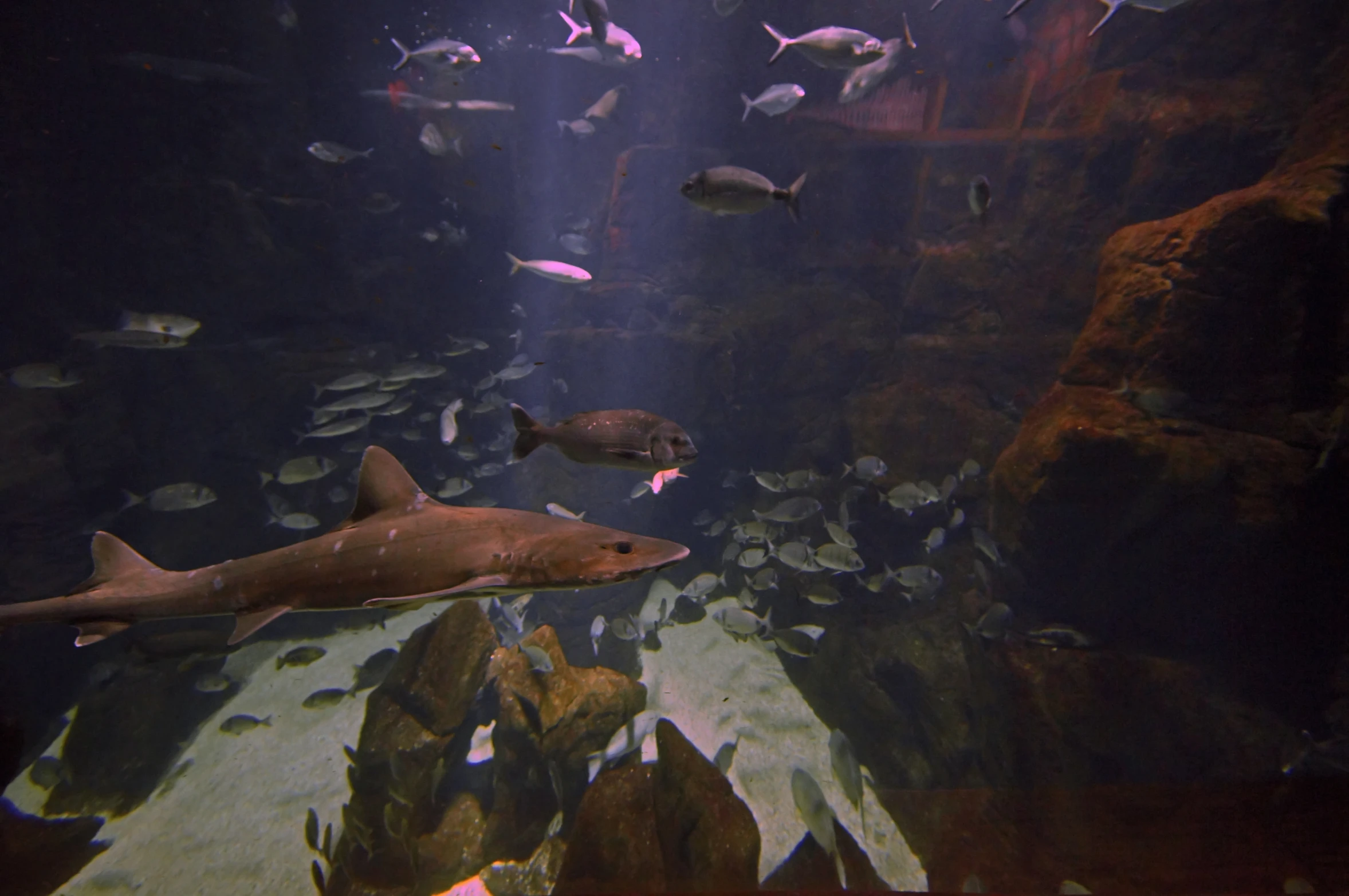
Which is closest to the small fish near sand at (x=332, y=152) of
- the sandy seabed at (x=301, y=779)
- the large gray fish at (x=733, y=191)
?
the large gray fish at (x=733, y=191)

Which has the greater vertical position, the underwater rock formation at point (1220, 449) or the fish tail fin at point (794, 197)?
the fish tail fin at point (794, 197)

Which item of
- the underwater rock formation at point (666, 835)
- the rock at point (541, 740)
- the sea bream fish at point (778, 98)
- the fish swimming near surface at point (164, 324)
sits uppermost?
the sea bream fish at point (778, 98)

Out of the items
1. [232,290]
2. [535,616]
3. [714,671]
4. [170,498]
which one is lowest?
[535,616]

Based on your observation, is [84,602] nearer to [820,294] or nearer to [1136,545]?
[1136,545]

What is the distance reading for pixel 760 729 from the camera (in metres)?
5.73

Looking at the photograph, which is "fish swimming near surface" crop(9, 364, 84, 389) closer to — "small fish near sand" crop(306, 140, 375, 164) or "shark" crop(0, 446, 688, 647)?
"small fish near sand" crop(306, 140, 375, 164)

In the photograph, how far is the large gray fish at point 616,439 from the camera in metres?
2.91

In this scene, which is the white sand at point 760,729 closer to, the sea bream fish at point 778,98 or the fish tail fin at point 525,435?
the fish tail fin at point 525,435

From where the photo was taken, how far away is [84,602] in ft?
7.32

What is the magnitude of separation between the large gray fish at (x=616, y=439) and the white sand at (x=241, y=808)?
177 inches

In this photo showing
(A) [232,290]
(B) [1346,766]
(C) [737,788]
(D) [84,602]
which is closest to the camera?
(D) [84,602]

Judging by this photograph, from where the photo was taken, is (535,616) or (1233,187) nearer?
(1233,187)

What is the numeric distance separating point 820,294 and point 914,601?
7.03m

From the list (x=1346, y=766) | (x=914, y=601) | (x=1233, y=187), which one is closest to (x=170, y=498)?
(x=914, y=601)
